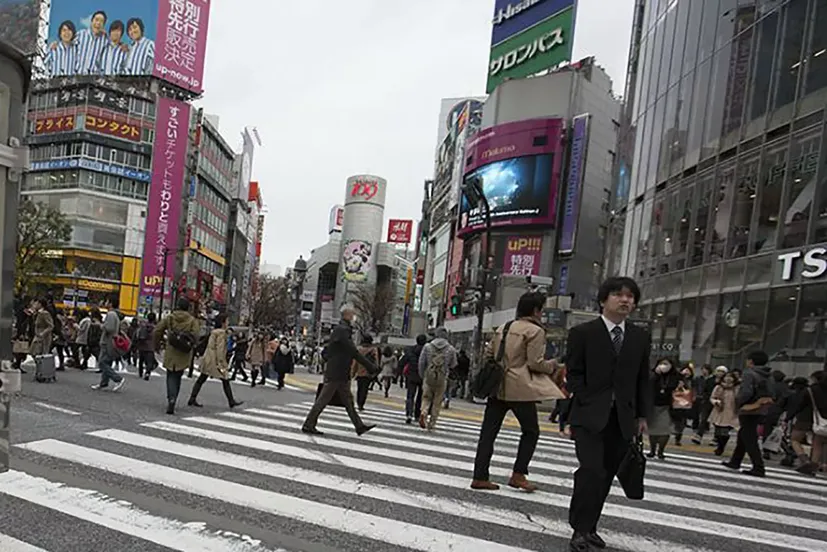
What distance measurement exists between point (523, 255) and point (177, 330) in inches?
1567

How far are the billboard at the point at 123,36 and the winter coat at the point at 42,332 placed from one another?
169 feet

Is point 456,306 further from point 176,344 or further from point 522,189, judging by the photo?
point 522,189

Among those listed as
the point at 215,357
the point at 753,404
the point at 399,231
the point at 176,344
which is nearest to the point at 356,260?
the point at 399,231

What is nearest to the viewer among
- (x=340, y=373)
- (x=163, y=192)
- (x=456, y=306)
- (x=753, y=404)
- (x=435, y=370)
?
(x=753, y=404)

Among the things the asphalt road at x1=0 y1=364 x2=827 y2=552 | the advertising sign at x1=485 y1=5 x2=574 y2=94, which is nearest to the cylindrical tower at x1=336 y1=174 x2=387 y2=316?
the advertising sign at x1=485 y1=5 x2=574 y2=94

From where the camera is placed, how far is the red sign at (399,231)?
14425 cm

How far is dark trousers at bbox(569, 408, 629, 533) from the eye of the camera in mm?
3666

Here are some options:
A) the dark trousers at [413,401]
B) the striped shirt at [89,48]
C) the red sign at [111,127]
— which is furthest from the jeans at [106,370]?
the striped shirt at [89,48]

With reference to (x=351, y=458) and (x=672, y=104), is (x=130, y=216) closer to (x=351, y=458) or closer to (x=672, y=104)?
(x=672, y=104)

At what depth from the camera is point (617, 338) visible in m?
3.80

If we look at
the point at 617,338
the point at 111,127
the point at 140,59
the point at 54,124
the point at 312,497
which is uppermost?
the point at 140,59

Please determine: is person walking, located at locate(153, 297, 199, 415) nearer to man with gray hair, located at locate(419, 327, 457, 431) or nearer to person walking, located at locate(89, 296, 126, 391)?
person walking, located at locate(89, 296, 126, 391)

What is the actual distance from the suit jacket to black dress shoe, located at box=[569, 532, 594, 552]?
0.66 m

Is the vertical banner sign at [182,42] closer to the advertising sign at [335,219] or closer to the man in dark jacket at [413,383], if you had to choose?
the man in dark jacket at [413,383]
